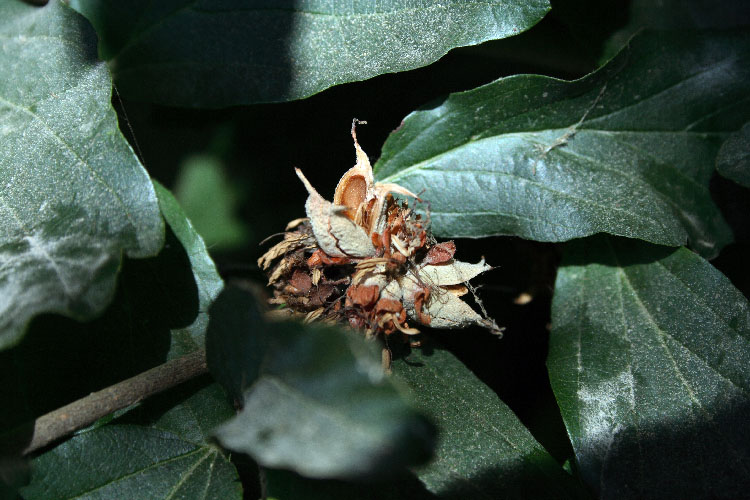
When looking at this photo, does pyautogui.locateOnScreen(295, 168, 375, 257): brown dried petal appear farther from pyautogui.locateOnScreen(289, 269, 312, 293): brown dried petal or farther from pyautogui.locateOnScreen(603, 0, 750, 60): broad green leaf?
pyautogui.locateOnScreen(603, 0, 750, 60): broad green leaf

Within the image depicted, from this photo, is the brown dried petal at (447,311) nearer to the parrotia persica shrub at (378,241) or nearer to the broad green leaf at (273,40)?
the parrotia persica shrub at (378,241)

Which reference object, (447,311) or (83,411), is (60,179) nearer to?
(83,411)

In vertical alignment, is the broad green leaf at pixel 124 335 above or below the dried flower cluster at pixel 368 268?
below

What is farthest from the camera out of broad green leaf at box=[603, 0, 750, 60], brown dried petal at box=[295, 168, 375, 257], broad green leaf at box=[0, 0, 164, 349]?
broad green leaf at box=[603, 0, 750, 60]

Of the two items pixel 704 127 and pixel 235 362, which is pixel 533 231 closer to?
pixel 704 127

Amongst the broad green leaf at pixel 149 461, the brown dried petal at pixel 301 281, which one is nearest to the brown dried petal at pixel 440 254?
the brown dried petal at pixel 301 281

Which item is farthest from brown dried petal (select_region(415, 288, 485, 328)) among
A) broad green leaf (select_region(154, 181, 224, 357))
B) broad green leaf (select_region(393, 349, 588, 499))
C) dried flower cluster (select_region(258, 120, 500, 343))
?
broad green leaf (select_region(154, 181, 224, 357))

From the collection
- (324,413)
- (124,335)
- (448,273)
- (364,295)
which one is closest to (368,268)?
(364,295)

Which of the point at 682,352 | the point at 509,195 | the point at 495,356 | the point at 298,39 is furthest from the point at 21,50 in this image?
the point at 682,352
